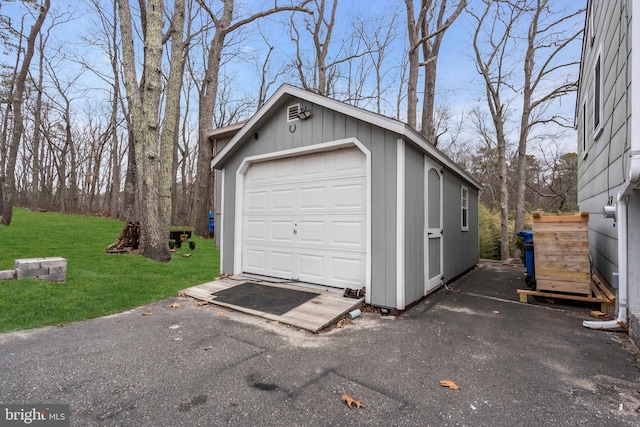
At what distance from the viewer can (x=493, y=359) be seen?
2842 millimetres

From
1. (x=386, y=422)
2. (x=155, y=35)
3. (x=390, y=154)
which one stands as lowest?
(x=386, y=422)

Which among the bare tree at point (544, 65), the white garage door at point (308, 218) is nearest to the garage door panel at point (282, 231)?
the white garage door at point (308, 218)

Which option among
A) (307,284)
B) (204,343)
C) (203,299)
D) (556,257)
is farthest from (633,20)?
(203,299)

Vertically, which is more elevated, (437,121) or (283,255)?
(437,121)

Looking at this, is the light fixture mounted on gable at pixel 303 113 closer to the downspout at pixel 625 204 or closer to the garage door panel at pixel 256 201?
the garage door panel at pixel 256 201

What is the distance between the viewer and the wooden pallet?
156 inches

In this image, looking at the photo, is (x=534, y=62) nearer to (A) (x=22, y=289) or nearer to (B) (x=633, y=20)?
(B) (x=633, y=20)

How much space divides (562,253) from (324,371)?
3.87 meters

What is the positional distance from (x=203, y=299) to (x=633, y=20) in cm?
590

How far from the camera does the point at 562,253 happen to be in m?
4.30

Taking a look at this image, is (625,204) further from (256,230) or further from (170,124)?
(170,124)

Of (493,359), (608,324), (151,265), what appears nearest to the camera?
(493,359)

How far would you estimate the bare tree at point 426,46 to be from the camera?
937 cm

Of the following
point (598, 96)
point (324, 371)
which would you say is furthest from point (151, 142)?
point (598, 96)
